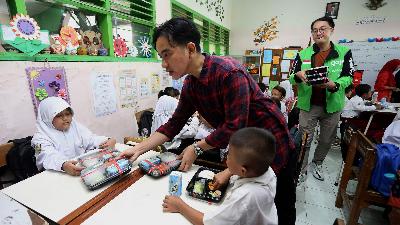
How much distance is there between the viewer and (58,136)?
1.64 meters

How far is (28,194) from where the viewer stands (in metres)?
1.04

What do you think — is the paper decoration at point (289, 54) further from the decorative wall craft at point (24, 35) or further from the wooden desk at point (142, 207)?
the wooden desk at point (142, 207)

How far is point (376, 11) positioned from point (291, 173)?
6.70m

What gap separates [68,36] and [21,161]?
1.27 metres

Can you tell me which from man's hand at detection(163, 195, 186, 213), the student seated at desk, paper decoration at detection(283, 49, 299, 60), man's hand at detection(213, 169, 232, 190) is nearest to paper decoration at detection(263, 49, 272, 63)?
paper decoration at detection(283, 49, 299, 60)

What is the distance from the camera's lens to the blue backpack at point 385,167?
1.61 metres

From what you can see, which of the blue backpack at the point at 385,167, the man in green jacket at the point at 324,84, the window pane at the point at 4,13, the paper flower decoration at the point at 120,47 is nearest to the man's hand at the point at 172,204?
the blue backpack at the point at 385,167

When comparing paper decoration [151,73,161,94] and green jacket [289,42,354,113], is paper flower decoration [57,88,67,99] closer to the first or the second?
paper decoration [151,73,161,94]

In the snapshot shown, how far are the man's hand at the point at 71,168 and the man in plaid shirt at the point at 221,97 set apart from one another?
0.54 metres

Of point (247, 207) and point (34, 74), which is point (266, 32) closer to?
point (34, 74)

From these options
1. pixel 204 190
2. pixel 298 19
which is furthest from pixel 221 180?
pixel 298 19

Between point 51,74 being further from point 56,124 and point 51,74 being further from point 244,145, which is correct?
point 244,145

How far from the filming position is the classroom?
93cm

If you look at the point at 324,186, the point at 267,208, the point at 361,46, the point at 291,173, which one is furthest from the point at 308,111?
the point at 361,46
